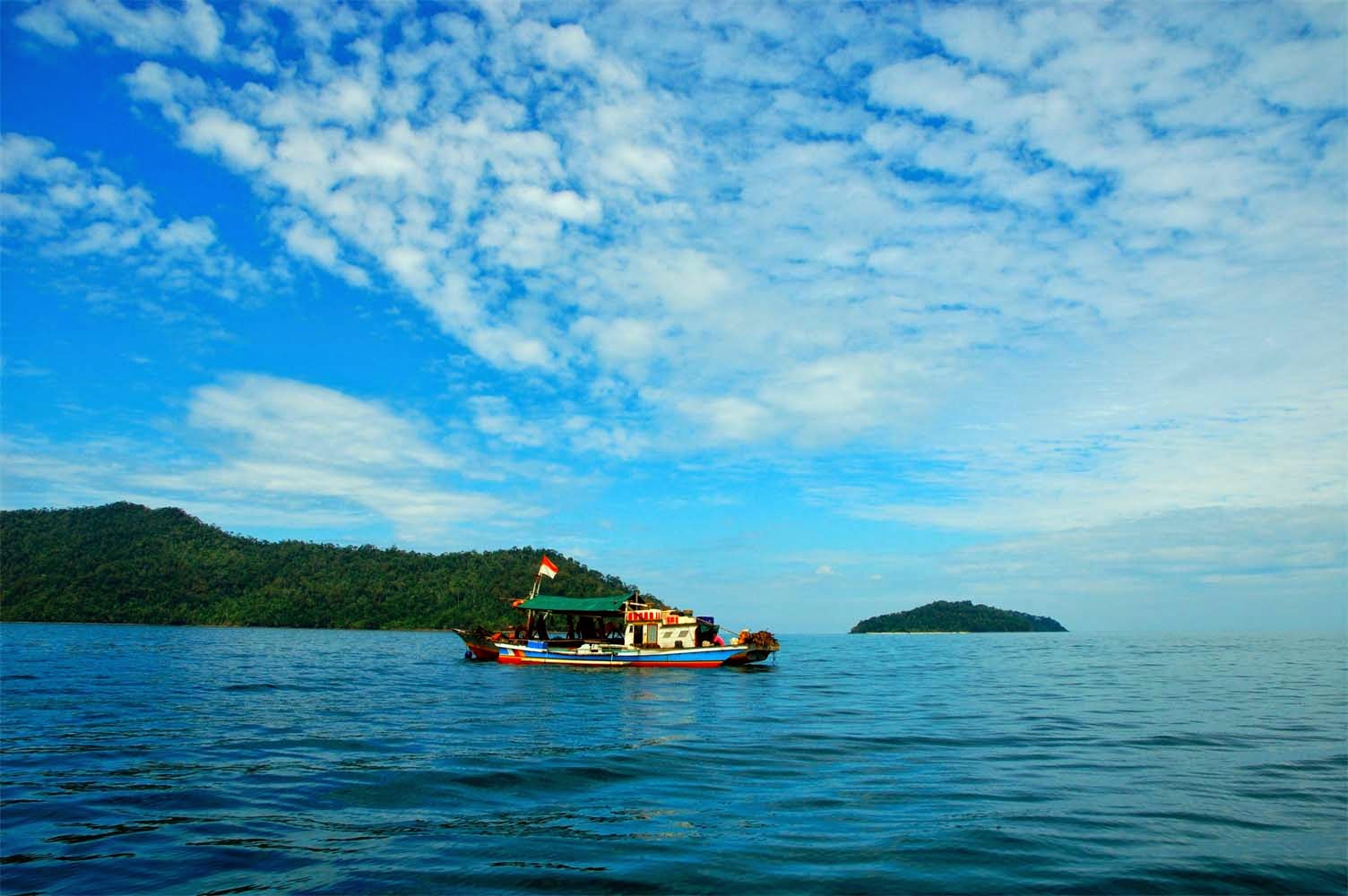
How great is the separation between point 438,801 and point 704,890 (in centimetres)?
809

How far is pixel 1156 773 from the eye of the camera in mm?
20891

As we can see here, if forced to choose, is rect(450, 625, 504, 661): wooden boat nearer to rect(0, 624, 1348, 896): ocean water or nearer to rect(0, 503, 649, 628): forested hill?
rect(0, 624, 1348, 896): ocean water

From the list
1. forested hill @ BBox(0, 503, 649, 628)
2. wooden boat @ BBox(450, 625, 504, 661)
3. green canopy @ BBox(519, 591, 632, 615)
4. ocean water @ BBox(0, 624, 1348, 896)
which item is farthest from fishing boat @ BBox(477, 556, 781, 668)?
forested hill @ BBox(0, 503, 649, 628)

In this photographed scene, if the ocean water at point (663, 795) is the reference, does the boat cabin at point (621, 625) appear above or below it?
above

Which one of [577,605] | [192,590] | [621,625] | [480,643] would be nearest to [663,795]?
[577,605]

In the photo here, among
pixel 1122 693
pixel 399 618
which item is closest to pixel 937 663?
pixel 1122 693

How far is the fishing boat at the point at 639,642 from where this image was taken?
208ft

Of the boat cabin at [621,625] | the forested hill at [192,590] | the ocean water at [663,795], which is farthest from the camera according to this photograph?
the forested hill at [192,590]

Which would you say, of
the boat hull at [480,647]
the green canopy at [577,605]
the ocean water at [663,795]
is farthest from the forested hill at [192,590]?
the ocean water at [663,795]

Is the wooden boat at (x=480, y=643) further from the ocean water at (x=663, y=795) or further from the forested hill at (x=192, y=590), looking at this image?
the forested hill at (x=192, y=590)

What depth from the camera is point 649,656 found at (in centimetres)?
6241

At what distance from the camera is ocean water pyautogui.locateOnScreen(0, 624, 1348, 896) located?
1278 centimetres

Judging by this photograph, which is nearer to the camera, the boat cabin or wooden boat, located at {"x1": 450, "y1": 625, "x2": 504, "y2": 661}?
the boat cabin

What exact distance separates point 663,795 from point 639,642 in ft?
153
